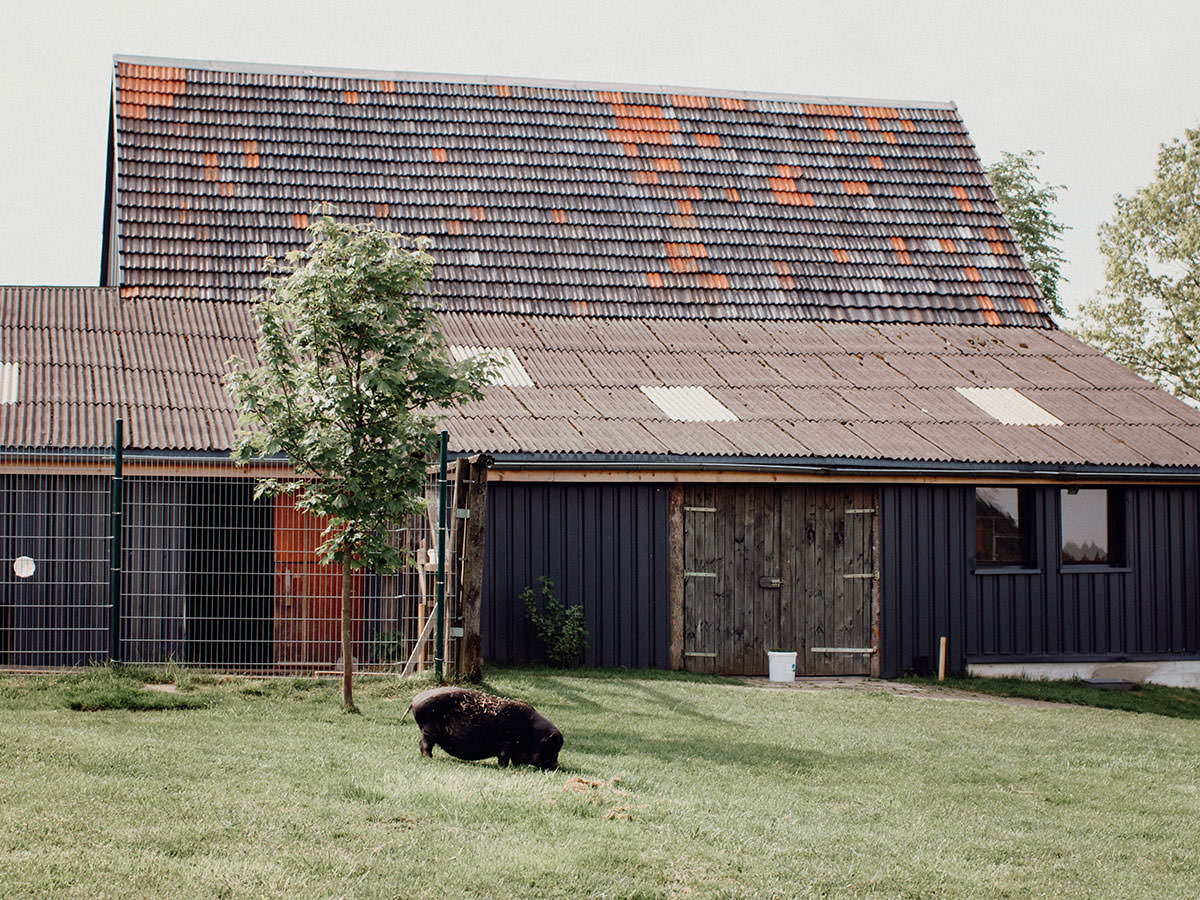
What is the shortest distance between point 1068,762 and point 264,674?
6883mm

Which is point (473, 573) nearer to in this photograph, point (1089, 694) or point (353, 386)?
point (353, 386)

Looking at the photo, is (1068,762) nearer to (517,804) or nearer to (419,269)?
(517,804)

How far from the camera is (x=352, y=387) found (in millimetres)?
10008

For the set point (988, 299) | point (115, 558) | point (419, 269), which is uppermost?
point (988, 299)

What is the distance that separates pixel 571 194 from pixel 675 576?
7675mm

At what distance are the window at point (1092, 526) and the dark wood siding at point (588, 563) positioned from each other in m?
5.18

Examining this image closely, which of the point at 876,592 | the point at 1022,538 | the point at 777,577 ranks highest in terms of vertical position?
the point at 1022,538

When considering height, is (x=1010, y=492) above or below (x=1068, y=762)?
above

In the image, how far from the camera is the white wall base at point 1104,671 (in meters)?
15.5

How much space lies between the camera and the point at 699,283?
19.1 metres

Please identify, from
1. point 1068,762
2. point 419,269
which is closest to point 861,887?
point 1068,762

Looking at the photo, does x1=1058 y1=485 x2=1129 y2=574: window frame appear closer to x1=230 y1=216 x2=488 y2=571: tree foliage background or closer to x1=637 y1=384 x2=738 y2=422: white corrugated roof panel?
x1=637 y1=384 x2=738 y2=422: white corrugated roof panel

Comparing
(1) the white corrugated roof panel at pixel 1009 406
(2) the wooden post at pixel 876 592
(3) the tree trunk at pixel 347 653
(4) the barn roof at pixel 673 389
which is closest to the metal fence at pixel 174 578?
(4) the barn roof at pixel 673 389

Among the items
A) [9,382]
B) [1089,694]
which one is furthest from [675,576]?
[9,382]
